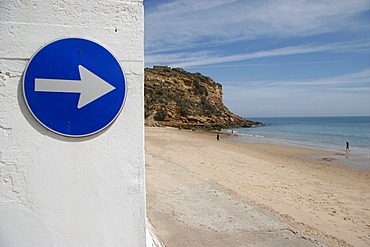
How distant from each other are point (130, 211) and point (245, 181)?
31.2 ft

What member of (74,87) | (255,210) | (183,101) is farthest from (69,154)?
(183,101)

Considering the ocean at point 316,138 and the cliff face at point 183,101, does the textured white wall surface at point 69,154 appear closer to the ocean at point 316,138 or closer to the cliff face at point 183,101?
the ocean at point 316,138

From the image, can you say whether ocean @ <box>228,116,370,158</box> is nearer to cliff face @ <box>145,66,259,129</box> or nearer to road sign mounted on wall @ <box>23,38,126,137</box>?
cliff face @ <box>145,66,259,129</box>

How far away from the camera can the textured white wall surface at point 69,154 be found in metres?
1.58

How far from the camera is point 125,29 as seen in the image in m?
1.73

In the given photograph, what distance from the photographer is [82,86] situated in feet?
5.39

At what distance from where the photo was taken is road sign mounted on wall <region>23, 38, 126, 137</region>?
62.6 inches

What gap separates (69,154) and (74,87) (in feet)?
1.16

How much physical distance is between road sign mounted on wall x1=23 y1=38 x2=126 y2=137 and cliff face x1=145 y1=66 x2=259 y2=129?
47427 millimetres

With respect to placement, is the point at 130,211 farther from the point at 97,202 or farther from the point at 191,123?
the point at 191,123

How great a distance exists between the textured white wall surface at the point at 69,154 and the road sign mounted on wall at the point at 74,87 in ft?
0.13

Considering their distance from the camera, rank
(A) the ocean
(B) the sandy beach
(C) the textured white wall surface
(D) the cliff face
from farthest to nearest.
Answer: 1. (D) the cliff face
2. (A) the ocean
3. (B) the sandy beach
4. (C) the textured white wall surface

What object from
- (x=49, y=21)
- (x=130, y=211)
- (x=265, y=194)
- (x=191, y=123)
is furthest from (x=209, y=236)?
(x=191, y=123)

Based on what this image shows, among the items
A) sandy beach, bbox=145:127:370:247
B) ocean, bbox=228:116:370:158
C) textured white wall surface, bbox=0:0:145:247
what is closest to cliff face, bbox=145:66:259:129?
ocean, bbox=228:116:370:158
